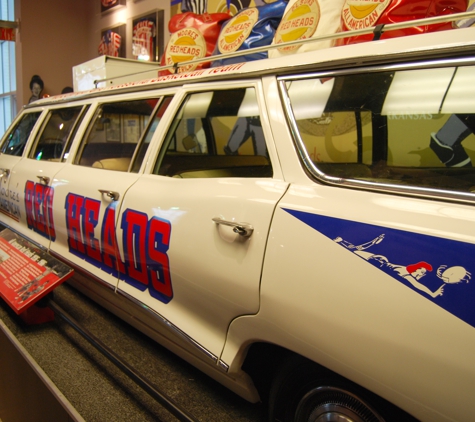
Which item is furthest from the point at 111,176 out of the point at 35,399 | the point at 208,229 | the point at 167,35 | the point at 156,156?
the point at 167,35

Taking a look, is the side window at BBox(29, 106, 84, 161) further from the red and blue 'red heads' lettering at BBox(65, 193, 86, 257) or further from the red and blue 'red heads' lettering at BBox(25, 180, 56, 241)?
the red and blue 'red heads' lettering at BBox(65, 193, 86, 257)

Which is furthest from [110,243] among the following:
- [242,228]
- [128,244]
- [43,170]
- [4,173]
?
[4,173]

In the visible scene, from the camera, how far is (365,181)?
110 cm

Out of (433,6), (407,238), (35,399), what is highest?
(433,6)

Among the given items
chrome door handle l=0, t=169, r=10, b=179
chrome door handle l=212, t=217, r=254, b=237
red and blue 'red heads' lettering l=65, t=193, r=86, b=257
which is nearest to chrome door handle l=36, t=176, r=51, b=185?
red and blue 'red heads' lettering l=65, t=193, r=86, b=257

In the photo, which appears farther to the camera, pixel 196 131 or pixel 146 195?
pixel 196 131

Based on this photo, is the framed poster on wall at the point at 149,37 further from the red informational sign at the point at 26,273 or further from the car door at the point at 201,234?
the car door at the point at 201,234

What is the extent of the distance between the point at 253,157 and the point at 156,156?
76cm

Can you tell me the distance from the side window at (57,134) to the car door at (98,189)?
0.53ft

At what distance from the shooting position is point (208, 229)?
1.40 meters

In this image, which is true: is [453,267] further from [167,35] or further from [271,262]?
[167,35]

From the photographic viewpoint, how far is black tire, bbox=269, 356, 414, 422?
105cm

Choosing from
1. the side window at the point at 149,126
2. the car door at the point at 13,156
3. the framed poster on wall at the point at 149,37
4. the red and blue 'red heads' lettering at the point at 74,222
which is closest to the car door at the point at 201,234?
the side window at the point at 149,126

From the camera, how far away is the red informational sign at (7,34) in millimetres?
8781
